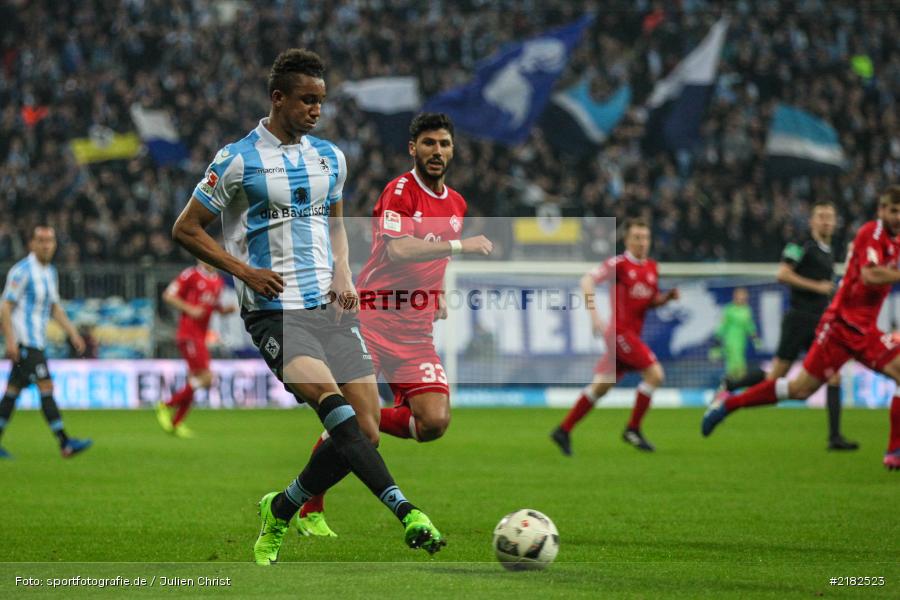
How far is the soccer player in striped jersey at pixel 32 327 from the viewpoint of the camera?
45.0 ft

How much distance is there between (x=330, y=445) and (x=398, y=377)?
219cm

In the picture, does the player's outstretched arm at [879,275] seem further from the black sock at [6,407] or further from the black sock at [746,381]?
the black sock at [6,407]

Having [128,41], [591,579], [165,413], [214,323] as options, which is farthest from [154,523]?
[128,41]

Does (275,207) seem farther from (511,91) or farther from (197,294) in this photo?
(511,91)

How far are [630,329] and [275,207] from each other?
28.5ft

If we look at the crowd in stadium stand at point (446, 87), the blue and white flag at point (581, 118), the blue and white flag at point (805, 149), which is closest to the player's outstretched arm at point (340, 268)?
the crowd in stadium stand at point (446, 87)

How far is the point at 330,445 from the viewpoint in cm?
658

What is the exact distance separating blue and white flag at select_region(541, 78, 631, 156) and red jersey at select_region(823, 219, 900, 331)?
16554 millimetres

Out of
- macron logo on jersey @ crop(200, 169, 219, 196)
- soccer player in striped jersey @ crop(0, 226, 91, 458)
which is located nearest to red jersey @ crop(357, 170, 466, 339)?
macron logo on jersey @ crop(200, 169, 219, 196)

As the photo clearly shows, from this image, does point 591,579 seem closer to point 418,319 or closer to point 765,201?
point 418,319

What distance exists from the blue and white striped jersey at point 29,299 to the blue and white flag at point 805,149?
18377 millimetres

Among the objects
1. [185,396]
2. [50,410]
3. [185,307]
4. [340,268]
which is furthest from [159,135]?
[340,268]

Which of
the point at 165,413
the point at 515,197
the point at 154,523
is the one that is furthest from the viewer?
the point at 515,197

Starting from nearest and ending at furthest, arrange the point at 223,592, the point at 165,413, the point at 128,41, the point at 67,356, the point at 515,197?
the point at 223,592
the point at 165,413
the point at 67,356
the point at 515,197
the point at 128,41
